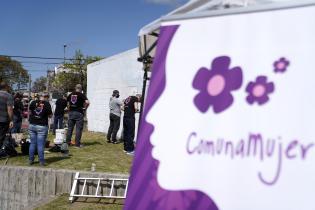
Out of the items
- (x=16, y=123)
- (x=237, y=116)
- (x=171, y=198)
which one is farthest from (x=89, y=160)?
(x=237, y=116)

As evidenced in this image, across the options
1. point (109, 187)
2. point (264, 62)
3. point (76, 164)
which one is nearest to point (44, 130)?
point (76, 164)

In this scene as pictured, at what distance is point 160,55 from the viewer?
3.38 metres

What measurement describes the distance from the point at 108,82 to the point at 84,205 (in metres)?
11.3

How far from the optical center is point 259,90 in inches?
114

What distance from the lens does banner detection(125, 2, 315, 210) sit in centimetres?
275

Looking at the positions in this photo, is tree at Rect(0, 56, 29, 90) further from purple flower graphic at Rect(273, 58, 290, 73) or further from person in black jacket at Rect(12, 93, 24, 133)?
purple flower graphic at Rect(273, 58, 290, 73)

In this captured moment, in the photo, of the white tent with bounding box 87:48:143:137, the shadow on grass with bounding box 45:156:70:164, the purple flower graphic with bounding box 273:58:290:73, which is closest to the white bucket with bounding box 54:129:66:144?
the shadow on grass with bounding box 45:156:70:164

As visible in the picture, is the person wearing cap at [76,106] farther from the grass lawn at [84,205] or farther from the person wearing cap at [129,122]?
the grass lawn at [84,205]

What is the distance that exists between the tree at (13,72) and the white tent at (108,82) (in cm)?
5905

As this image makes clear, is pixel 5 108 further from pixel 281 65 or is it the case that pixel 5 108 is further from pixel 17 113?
pixel 281 65

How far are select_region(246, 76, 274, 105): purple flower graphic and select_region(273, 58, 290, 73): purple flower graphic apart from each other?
0.28ft

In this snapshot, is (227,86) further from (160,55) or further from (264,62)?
(160,55)

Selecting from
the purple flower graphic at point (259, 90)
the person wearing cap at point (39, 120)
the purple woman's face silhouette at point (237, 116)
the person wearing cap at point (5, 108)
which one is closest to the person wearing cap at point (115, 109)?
the person wearing cap at point (5, 108)

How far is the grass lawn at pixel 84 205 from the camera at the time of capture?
24.1 feet
